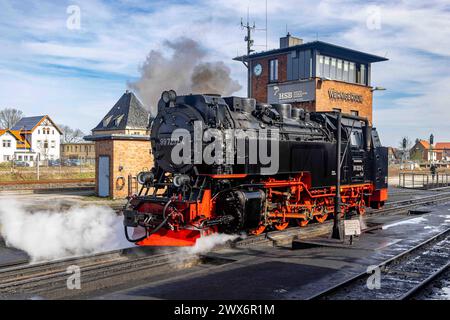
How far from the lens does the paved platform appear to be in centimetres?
684

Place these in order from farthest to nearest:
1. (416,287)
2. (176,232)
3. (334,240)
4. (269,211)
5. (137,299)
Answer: (269,211) < (334,240) < (176,232) < (416,287) < (137,299)

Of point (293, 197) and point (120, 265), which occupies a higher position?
point (293, 197)

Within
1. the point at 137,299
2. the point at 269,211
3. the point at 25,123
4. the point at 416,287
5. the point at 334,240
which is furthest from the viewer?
the point at 25,123

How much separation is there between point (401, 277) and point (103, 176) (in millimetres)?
16535

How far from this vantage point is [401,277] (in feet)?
26.5

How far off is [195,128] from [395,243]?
570cm

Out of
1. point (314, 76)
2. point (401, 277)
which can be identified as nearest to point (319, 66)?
point (314, 76)

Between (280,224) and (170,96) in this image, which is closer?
(170,96)

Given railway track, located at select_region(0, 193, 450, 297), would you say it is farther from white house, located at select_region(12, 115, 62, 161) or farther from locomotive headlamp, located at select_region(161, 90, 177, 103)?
white house, located at select_region(12, 115, 62, 161)

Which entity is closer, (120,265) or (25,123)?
(120,265)

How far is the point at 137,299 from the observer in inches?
254

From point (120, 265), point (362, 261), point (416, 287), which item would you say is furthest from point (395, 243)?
point (120, 265)

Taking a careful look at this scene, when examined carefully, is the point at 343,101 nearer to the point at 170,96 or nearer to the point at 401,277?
the point at 170,96

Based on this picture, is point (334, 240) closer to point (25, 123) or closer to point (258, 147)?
point (258, 147)
